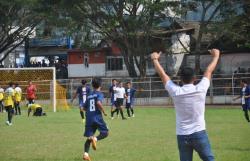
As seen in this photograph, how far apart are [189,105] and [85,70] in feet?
172

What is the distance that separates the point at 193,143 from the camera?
7.83 meters

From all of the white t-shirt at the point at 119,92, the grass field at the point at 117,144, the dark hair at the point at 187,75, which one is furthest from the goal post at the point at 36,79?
the dark hair at the point at 187,75

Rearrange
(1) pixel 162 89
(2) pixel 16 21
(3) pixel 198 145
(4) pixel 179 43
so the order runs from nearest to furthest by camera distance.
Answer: (3) pixel 198 145 → (1) pixel 162 89 → (4) pixel 179 43 → (2) pixel 16 21

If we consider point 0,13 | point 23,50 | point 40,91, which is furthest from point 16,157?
point 23,50

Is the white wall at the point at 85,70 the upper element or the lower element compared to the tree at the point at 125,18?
lower

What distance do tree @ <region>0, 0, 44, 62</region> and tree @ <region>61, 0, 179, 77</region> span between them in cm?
472

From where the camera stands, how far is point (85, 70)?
60156 mm

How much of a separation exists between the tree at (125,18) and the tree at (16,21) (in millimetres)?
4723

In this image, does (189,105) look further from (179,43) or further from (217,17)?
(179,43)

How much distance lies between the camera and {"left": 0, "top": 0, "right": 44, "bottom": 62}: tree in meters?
51.3

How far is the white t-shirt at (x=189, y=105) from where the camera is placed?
7.89 meters

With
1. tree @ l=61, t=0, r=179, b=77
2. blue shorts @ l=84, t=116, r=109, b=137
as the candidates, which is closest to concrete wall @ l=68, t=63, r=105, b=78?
tree @ l=61, t=0, r=179, b=77

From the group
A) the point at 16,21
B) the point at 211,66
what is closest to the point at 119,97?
the point at 211,66

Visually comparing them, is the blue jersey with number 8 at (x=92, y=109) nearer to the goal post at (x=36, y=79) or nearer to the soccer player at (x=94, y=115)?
the soccer player at (x=94, y=115)
